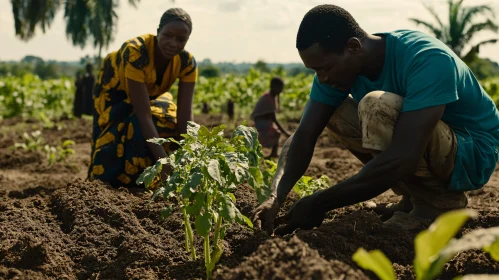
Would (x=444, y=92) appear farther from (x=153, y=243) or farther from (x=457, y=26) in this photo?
(x=457, y=26)

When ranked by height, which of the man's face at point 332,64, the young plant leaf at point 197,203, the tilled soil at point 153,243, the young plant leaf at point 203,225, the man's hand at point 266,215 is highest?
the man's face at point 332,64

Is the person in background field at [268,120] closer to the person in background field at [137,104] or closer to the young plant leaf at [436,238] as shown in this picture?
the person in background field at [137,104]

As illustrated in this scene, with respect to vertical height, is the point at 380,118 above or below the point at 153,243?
above

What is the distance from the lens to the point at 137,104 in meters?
4.38

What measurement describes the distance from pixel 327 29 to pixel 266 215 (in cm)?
94

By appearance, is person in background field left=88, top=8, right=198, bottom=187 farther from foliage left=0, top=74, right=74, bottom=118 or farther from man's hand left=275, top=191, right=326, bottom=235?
foliage left=0, top=74, right=74, bottom=118

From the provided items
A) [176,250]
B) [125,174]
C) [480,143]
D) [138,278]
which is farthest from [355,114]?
[125,174]

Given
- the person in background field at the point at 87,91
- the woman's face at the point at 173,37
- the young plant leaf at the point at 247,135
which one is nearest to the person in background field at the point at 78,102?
the person in background field at the point at 87,91

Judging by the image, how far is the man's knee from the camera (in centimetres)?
292

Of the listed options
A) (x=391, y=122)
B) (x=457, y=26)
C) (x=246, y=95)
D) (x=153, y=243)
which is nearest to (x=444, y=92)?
(x=391, y=122)

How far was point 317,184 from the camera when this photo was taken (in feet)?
11.2

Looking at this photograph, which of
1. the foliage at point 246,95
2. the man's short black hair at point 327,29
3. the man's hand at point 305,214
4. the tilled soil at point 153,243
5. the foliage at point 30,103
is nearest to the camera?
the tilled soil at point 153,243

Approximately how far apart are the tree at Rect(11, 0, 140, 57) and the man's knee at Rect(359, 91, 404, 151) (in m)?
26.4

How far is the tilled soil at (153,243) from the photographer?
1.88 meters
